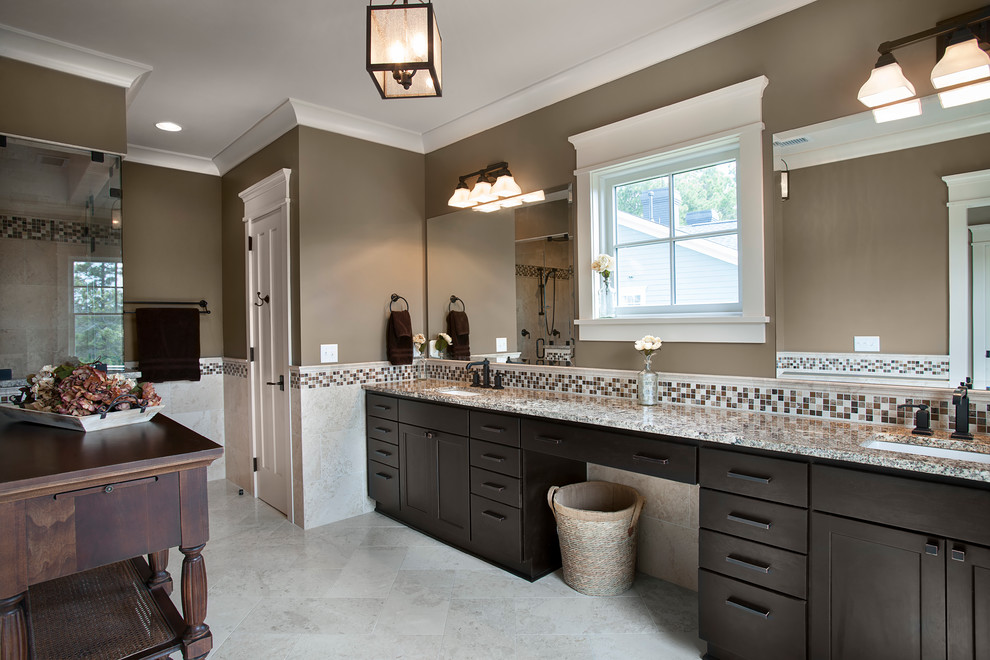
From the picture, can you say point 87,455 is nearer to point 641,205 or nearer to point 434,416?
point 434,416

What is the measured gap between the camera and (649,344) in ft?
8.11

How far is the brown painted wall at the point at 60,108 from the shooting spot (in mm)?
2498

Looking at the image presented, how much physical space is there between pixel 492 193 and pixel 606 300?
1074 mm

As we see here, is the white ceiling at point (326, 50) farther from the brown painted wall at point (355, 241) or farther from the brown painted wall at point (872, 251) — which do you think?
the brown painted wall at point (872, 251)

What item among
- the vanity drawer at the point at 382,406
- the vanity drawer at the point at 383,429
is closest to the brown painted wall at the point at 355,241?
the vanity drawer at the point at 382,406

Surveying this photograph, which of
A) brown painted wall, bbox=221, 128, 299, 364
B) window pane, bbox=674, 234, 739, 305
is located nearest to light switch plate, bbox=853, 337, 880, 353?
window pane, bbox=674, 234, 739, 305

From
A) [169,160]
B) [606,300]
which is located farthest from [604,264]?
[169,160]

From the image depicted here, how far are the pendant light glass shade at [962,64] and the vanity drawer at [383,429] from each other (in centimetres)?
303

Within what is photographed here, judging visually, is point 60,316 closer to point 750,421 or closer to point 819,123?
point 750,421

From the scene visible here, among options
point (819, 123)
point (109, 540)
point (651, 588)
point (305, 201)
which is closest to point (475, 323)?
point (305, 201)

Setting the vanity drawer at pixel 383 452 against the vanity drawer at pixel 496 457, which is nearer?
the vanity drawer at pixel 496 457

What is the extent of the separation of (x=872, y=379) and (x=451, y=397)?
6.49ft

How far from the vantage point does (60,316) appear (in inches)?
103

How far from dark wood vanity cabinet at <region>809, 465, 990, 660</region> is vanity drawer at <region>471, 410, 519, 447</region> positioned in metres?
1.31
